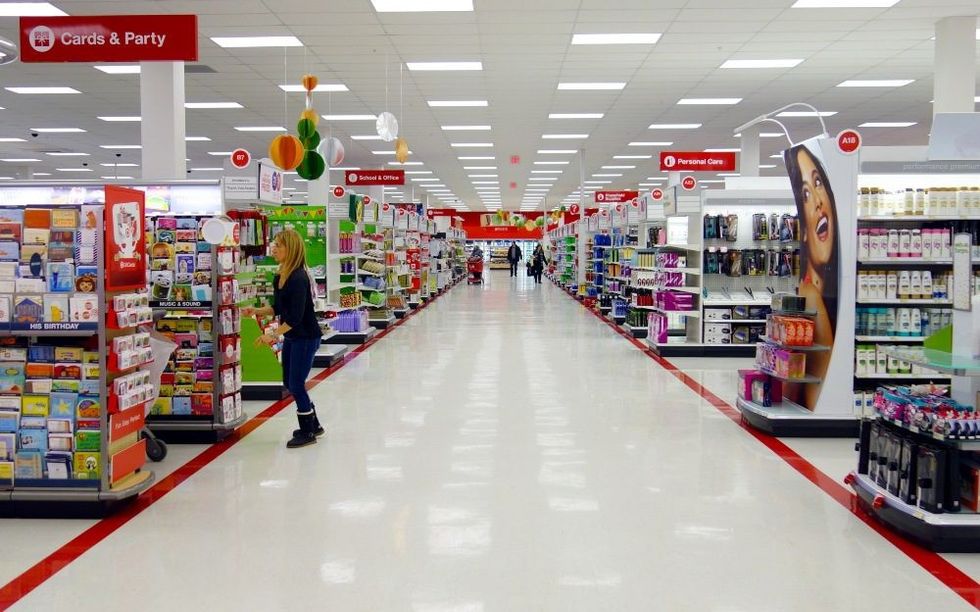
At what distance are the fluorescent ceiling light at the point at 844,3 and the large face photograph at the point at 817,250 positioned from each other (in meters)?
2.82

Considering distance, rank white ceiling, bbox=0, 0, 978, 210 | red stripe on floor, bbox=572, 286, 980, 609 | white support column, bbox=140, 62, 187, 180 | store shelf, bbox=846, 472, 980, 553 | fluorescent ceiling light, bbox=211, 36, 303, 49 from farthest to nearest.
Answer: fluorescent ceiling light, bbox=211, 36, 303, 49
white ceiling, bbox=0, 0, 978, 210
white support column, bbox=140, 62, 187, 180
store shelf, bbox=846, 472, 980, 553
red stripe on floor, bbox=572, 286, 980, 609

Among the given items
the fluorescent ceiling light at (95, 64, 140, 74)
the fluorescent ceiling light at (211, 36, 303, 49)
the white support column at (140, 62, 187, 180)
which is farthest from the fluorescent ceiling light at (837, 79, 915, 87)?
the fluorescent ceiling light at (95, 64, 140, 74)

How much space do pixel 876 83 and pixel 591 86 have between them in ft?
14.5

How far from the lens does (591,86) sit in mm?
12227

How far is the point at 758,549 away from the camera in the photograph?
3787 millimetres

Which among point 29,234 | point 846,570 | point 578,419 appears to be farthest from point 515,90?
point 846,570

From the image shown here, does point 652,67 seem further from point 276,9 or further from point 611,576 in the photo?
point 611,576

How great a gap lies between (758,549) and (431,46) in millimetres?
7738

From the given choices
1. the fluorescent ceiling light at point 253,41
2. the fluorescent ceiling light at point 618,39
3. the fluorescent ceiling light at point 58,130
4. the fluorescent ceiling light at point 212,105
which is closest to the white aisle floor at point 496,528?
the fluorescent ceiling light at point 618,39

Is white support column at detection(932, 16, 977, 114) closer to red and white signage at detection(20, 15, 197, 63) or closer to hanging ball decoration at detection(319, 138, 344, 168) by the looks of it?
hanging ball decoration at detection(319, 138, 344, 168)

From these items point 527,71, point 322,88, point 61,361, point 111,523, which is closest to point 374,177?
point 322,88

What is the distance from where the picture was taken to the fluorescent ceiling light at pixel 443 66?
10.7m

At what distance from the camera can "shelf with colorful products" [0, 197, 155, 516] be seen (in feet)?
13.7

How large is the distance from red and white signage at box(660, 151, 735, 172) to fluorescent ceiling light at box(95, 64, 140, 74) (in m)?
8.24
